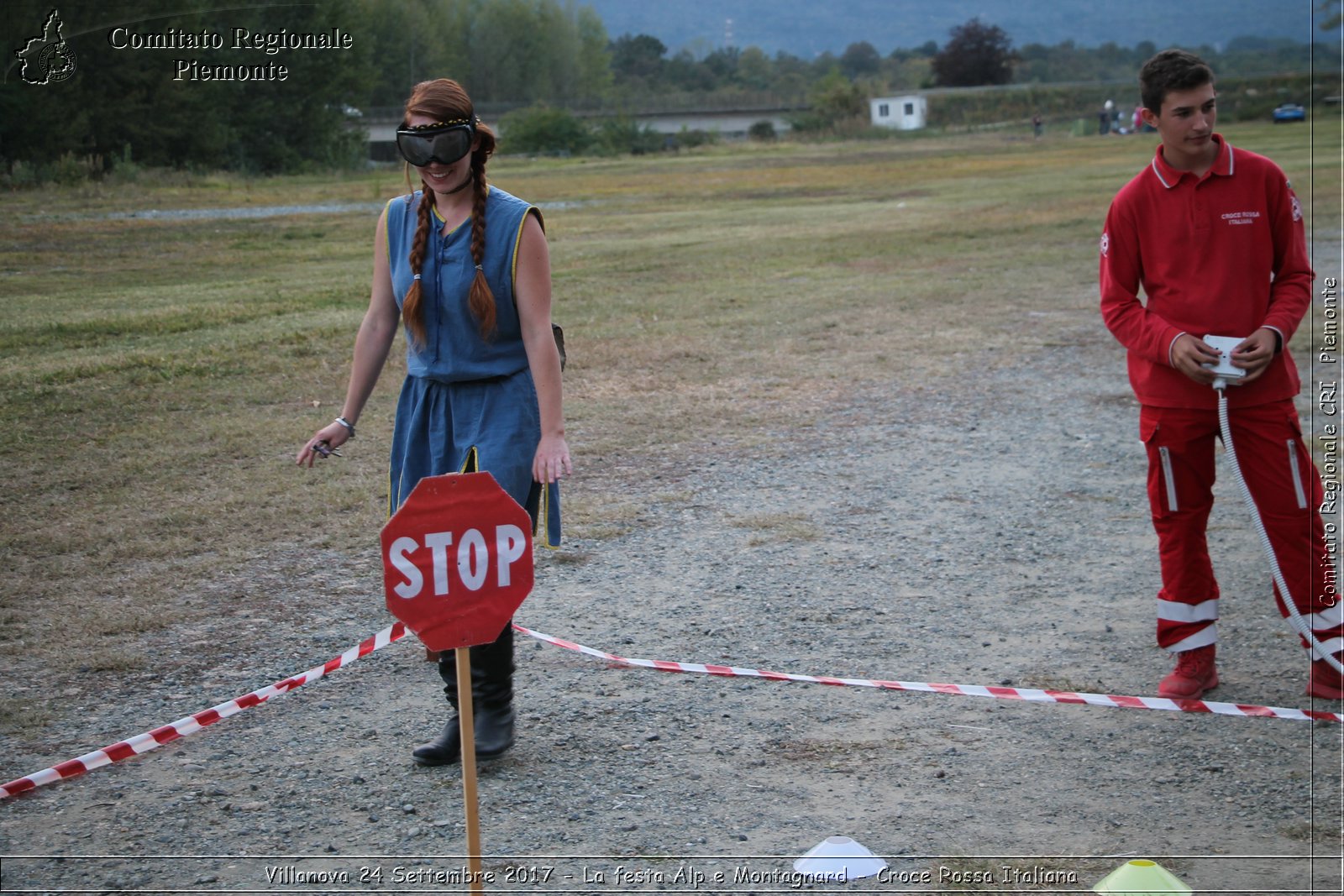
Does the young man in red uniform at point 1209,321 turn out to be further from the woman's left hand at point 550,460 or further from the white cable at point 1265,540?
the woman's left hand at point 550,460

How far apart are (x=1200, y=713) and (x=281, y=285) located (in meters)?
14.5

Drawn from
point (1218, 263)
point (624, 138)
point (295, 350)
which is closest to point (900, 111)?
point (624, 138)

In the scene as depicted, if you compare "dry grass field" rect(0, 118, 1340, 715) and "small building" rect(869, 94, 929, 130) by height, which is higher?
"small building" rect(869, 94, 929, 130)

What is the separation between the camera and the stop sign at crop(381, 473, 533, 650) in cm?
310

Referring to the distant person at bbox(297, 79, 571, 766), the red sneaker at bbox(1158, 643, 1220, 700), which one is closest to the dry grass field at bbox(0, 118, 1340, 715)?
the distant person at bbox(297, 79, 571, 766)

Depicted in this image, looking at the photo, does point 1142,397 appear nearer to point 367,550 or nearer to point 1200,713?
point 1200,713

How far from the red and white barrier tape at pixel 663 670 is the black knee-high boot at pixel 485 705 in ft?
2.93

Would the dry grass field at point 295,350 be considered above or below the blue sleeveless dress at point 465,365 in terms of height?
below

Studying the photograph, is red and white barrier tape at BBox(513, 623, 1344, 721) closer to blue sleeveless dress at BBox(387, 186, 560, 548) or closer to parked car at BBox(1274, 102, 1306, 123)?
blue sleeveless dress at BBox(387, 186, 560, 548)

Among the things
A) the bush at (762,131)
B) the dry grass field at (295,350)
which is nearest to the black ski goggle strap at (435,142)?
the dry grass field at (295,350)

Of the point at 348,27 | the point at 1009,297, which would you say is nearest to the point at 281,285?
the point at 348,27

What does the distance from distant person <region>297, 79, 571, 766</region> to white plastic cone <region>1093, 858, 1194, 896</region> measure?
75.4 inches

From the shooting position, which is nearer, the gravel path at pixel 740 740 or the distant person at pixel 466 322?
the gravel path at pixel 740 740

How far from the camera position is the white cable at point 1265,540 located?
4.32 m
